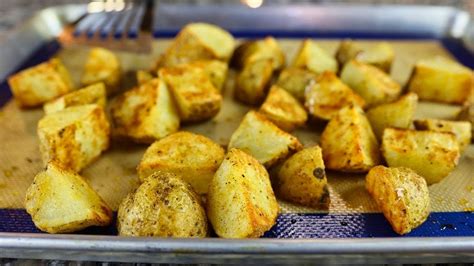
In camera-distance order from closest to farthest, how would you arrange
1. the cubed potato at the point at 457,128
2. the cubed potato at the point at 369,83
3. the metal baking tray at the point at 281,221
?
the metal baking tray at the point at 281,221 < the cubed potato at the point at 457,128 < the cubed potato at the point at 369,83

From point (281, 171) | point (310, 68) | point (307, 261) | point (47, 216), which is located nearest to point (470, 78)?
point (310, 68)

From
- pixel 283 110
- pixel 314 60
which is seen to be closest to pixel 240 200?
pixel 283 110

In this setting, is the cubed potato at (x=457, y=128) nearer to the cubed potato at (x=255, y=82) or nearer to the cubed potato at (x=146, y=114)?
the cubed potato at (x=255, y=82)

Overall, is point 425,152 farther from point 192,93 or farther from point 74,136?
point 74,136

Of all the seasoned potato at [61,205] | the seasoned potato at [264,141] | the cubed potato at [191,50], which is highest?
the cubed potato at [191,50]

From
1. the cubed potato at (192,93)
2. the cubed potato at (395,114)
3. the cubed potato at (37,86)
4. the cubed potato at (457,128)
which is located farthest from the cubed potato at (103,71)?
the cubed potato at (457,128)

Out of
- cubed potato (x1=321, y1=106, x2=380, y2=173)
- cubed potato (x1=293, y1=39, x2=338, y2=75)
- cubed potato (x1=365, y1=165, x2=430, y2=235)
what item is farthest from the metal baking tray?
cubed potato (x1=293, y1=39, x2=338, y2=75)

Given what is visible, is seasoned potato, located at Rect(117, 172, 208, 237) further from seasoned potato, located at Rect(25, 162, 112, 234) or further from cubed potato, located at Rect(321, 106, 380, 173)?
cubed potato, located at Rect(321, 106, 380, 173)

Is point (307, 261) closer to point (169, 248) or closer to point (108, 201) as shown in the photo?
point (169, 248)
